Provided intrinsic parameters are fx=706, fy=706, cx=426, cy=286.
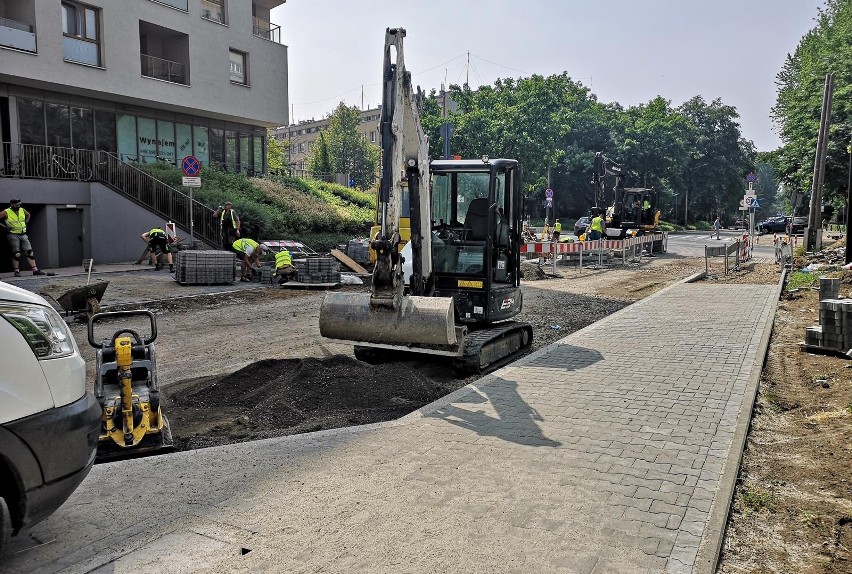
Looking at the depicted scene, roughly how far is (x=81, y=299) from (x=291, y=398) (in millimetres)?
6852

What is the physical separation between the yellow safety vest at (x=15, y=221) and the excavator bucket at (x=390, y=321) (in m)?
13.1

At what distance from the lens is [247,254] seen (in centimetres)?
1902

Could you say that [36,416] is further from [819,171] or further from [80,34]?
[819,171]

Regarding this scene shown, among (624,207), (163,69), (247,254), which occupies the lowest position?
(247,254)

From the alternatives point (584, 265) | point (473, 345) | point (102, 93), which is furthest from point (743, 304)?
point (102, 93)

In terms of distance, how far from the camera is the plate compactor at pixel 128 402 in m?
5.37

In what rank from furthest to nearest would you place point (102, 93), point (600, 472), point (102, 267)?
point (102, 93) < point (102, 267) < point (600, 472)

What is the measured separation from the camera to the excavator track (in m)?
8.65

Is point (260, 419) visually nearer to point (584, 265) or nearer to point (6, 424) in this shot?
point (6, 424)

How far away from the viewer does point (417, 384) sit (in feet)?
26.4

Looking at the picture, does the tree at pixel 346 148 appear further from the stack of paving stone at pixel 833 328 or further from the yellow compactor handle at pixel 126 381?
the yellow compactor handle at pixel 126 381

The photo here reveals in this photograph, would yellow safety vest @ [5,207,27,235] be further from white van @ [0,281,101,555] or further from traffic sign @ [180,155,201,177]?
white van @ [0,281,101,555]

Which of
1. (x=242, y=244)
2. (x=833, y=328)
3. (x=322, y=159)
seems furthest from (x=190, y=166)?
(x=322, y=159)

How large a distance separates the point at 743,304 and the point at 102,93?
72.2 ft
